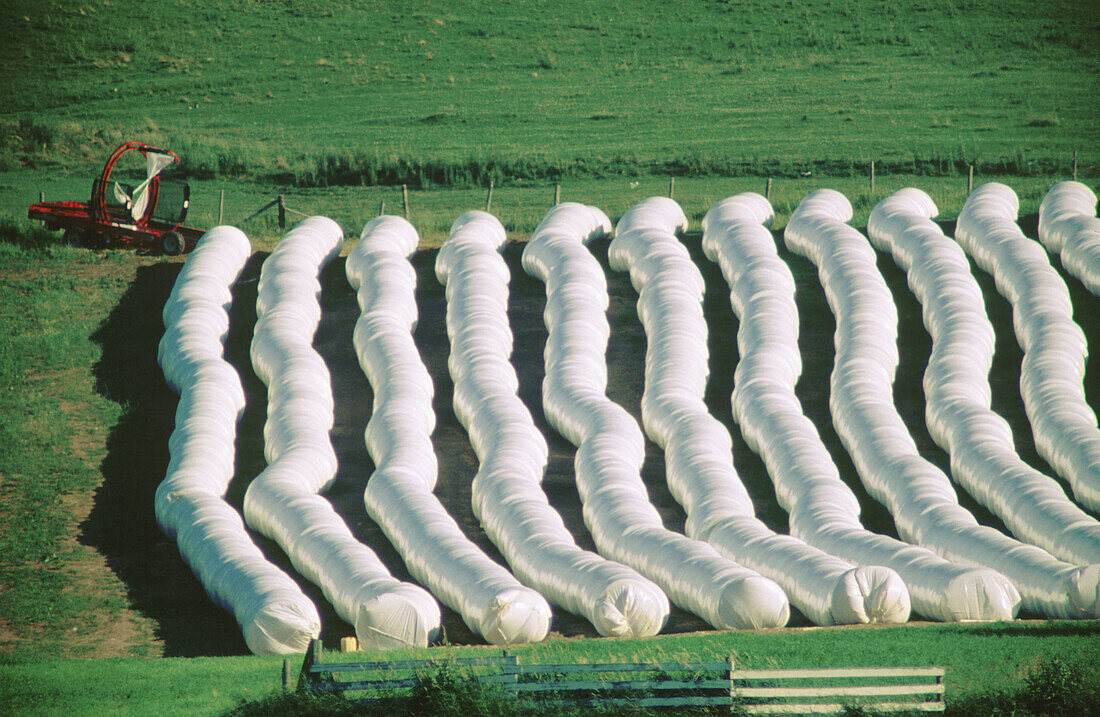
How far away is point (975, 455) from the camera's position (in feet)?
99.7

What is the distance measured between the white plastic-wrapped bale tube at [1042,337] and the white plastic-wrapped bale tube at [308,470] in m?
13.6

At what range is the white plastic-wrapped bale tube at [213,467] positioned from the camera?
78.6ft

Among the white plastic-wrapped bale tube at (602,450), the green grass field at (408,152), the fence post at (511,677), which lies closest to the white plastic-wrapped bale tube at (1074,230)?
the green grass field at (408,152)

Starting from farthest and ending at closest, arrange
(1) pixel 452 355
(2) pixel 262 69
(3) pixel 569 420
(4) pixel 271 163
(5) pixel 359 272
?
(2) pixel 262 69 < (4) pixel 271 163 < (5) pixel 359 272 < (1) pixel 452 355 < (3) pixel 569 420

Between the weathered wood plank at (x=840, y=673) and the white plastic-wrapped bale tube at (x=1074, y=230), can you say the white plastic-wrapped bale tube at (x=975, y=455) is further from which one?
the weathered wood plank at (x=840, y=673)

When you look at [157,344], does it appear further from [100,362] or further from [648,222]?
[648,222]

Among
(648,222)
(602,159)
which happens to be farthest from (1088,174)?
(648,222)

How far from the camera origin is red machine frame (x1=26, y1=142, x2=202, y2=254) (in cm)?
4456

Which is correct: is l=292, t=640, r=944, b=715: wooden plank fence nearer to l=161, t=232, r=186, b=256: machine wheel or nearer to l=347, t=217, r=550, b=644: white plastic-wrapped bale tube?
l=347, t=217, r=550, b=644: white plastic-wrapped bale tube

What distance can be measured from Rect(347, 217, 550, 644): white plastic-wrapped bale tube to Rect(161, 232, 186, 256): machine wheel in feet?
21.2

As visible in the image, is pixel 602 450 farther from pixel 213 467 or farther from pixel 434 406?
pixel 213 467

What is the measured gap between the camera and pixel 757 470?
107ft

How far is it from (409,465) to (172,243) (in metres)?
18.5

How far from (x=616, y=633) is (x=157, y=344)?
832 inches
